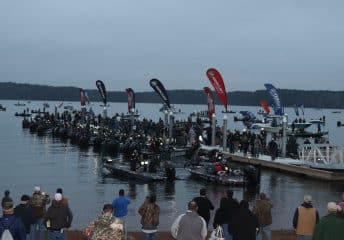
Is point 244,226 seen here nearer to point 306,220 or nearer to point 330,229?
point 306,220

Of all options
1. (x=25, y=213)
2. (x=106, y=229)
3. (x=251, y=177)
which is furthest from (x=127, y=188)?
(x=106, y=229)

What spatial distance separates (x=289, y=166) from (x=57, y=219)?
27897mm

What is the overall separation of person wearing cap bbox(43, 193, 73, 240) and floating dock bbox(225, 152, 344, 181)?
25038 mm

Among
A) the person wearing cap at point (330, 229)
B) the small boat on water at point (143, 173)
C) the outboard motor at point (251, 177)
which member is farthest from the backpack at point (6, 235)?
the small boat on water at point (143, 173)

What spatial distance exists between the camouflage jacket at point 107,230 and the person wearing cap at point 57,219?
3325mm

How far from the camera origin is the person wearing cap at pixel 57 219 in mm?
11305

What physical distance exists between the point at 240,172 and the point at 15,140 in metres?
44.6

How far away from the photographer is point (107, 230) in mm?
7828

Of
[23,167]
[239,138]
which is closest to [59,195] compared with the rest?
[23,167]

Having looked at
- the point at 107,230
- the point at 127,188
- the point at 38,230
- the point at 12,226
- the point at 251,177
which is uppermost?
the point at 107,230

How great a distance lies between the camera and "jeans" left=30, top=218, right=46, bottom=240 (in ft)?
40.0

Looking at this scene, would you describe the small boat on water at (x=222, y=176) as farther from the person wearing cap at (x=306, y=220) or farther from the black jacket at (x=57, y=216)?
the black jacket at (x=57, y=216)

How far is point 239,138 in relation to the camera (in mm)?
47500

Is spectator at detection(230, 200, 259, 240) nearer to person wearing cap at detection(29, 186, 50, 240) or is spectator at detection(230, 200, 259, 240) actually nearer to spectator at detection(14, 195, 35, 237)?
spectator at detection(14, 195, 35, 237)
